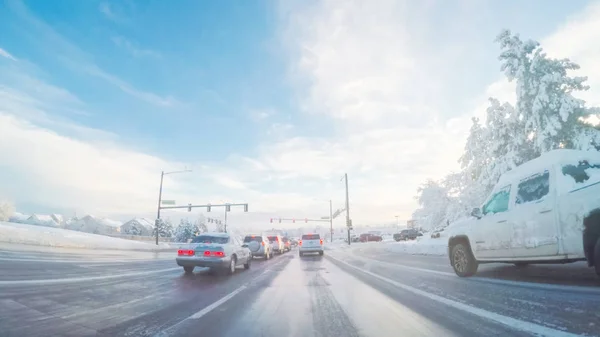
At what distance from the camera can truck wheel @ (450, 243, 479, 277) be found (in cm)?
769

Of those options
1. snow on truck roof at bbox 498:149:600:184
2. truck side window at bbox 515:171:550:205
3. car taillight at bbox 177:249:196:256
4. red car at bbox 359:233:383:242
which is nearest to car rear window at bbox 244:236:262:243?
car taillight at bbox 177:249:196:256

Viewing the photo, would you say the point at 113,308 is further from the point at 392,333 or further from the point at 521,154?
the point at 521,154

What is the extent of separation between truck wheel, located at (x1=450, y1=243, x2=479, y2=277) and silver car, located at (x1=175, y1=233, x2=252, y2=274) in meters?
7.39

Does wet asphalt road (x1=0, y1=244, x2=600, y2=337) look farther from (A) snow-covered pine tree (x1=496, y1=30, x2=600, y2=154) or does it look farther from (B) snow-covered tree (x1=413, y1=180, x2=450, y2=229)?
(B) snow-covered tree (x1=413, y1=180, x2=450, y2=229)

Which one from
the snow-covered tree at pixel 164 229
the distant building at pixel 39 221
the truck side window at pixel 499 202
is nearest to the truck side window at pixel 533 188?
the truck side window at pixel 499 202

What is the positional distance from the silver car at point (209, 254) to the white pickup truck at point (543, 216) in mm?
7649

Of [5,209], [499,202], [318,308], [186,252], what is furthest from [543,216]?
[5,209]

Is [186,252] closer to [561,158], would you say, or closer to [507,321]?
[507,321]

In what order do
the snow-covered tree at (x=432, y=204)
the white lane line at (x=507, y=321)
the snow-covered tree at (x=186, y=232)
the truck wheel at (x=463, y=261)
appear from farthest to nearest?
the snow-covered tree at (x=186, y=232)
the snow-covered tree at (x=432, y=204)
the truck wheel at (x=463, y=261)
the white lane line at (x=507, y=321)

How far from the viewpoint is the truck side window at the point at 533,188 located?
603 centimetres

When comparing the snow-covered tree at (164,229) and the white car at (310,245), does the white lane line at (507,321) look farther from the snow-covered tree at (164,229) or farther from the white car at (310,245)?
the snow-covered tree at (164,229)

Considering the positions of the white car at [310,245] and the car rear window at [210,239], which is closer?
the car rear window at [210,239]

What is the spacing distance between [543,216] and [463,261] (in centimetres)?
249

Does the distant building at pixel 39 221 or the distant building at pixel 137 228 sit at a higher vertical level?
the distant building at pixel 39 221
